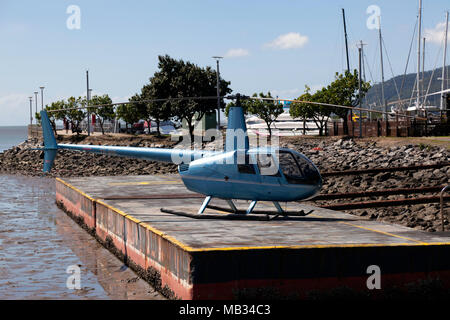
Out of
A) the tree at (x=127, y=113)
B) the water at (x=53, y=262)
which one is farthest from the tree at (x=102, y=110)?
the water at (x=53, y=262)

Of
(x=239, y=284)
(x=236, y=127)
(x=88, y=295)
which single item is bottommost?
(x=88, y=295)

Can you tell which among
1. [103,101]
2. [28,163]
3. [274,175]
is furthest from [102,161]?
[274,175]

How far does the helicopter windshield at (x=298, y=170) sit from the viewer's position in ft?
58.2

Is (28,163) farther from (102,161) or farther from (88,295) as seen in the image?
(88,295)

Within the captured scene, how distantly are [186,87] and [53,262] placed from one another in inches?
2021

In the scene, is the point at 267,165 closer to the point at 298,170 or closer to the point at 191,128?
the point at 298,170

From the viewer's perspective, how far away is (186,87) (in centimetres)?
7088

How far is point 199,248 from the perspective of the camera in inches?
535

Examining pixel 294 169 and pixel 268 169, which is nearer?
pixel 294 169

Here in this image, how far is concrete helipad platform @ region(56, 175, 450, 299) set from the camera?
1326cm

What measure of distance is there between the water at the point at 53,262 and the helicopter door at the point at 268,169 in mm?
4543

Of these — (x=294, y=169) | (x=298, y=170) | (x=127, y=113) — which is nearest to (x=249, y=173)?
(x=294, y=169)

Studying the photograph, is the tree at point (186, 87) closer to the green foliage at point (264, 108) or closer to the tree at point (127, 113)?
the green foliage at point (264, 108)
